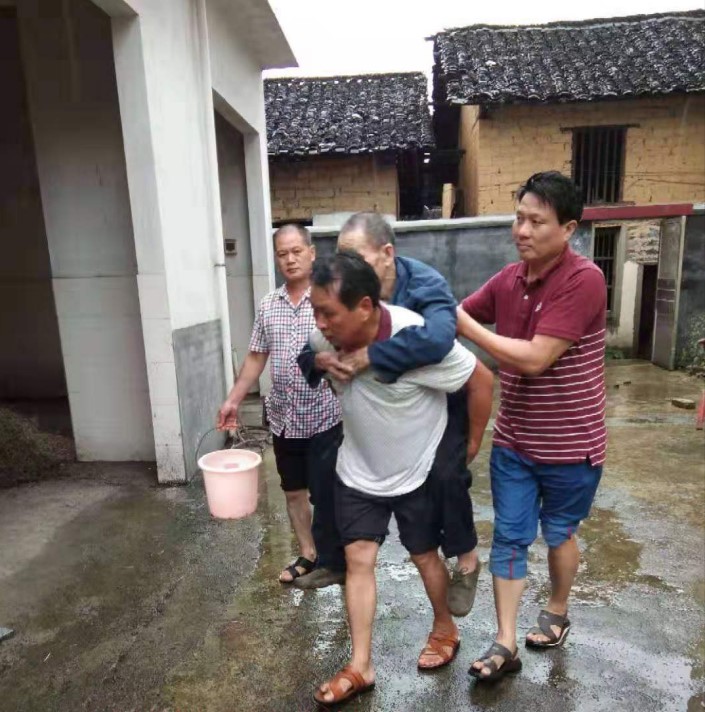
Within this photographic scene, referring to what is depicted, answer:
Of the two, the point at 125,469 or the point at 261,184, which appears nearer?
the point at 125,469

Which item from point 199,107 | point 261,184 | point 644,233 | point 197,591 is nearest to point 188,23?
point 199,107

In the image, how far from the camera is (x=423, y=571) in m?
2.12

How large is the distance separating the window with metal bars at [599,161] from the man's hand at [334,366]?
10508 mm

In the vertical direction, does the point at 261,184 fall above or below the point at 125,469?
above

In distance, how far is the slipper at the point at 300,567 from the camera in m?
2.82

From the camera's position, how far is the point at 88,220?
429 cm

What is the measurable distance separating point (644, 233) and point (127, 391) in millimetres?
9907

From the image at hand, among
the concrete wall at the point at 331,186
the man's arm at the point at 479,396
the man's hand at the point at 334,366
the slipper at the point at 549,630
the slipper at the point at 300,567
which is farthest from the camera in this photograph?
the concrete wall at the point at 331,186

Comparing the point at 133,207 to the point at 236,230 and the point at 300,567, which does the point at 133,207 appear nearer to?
the point at 300,567

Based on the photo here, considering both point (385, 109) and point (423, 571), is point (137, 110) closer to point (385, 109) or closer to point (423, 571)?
point (423, 571)

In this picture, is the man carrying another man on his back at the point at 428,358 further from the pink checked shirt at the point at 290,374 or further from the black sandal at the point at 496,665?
the pink checked shirt at the point at 290,374

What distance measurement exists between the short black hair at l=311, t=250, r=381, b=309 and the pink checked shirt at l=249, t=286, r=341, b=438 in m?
0.88

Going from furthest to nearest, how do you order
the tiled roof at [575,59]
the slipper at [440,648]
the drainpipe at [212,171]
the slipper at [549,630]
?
1. the tiled roof at [575,59]
2. the drainpipe at [212,171]
3. the slipper at [549,630]
4. the slipper at [440,648]

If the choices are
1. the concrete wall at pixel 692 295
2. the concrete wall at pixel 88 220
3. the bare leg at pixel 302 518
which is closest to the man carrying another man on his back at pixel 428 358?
the bare leg at pixel 302 518
